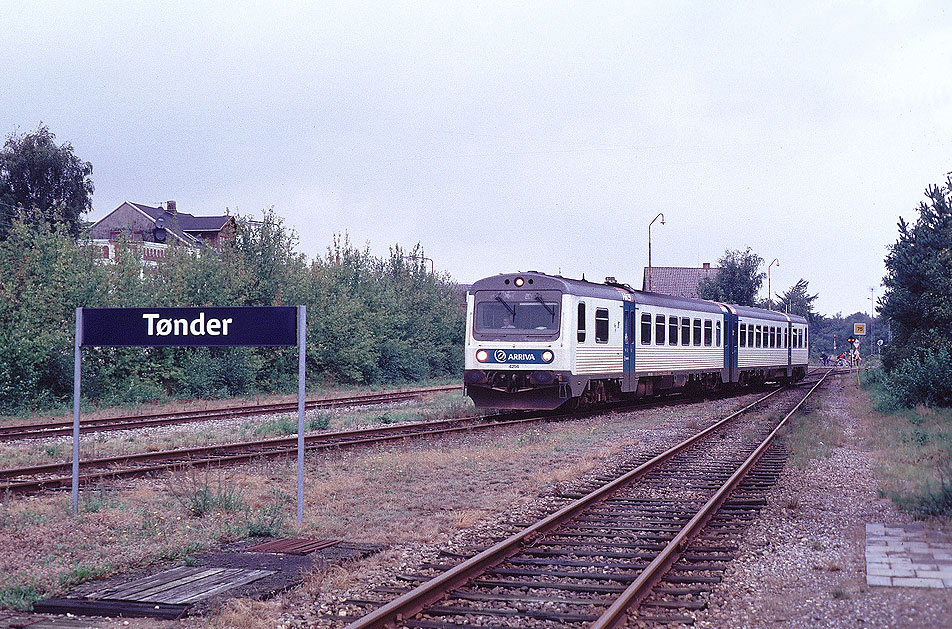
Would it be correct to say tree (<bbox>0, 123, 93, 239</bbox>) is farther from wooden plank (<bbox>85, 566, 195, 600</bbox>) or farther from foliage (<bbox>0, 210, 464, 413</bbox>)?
wooden plank (<bbox>85, 566, 195, 600</bbox>)

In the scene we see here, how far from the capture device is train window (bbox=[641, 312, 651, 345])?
2367 centimetres

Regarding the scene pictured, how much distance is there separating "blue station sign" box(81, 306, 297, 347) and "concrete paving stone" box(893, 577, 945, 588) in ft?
18.2

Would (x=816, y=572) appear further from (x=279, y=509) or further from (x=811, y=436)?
(x=811, y=436)

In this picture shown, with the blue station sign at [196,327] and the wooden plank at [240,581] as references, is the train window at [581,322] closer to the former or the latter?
the blue station sign at [196,327]

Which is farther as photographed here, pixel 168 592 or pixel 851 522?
pixel 851 522

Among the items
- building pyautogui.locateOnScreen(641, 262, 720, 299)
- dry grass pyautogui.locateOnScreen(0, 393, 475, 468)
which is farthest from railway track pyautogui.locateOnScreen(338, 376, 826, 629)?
building pyautogui.locateOnScreen(641, 262, 720, 299)

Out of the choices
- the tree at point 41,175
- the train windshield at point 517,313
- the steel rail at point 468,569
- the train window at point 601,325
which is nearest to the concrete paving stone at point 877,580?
the steel rail at point 468,569

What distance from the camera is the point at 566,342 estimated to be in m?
19.5

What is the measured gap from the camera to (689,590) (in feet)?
21.7

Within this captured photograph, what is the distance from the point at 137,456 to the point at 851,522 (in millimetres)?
9386

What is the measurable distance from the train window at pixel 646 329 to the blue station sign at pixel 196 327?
15.9 meters

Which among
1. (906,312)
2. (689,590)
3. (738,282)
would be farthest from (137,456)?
(738,282)

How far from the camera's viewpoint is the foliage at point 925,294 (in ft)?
68.3

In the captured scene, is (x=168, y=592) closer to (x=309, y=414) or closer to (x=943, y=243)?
(x=309, y=414)
